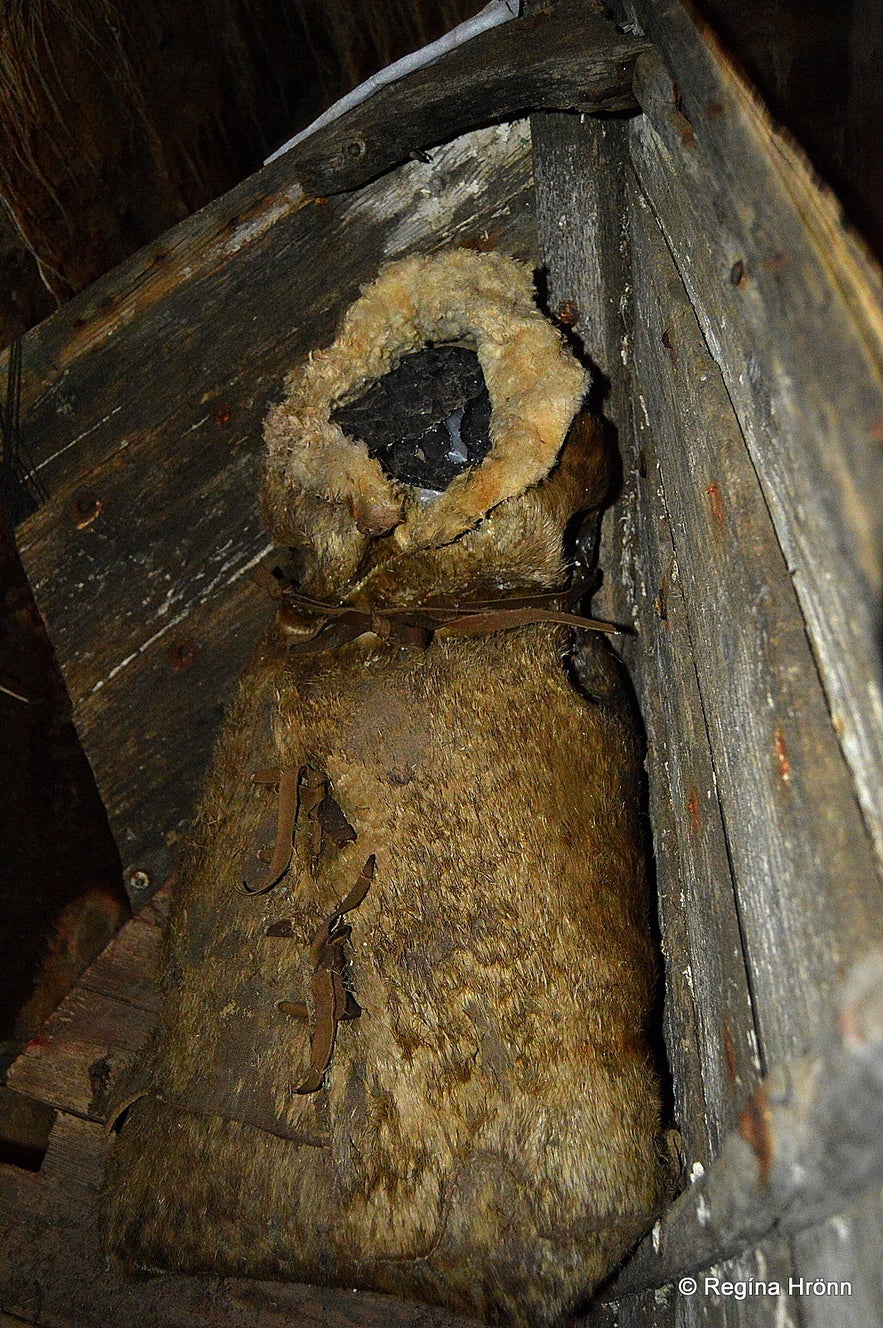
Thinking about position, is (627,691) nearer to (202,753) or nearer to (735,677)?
(735,677)

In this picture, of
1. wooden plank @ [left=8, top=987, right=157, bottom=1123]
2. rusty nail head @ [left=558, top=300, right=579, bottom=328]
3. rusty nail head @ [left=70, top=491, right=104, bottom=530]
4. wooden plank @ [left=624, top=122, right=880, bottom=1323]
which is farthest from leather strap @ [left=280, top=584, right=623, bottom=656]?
wooden plank @ [left=8, top=987, right=157, bottom=1123]

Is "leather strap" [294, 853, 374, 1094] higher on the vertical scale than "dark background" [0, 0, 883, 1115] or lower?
lower

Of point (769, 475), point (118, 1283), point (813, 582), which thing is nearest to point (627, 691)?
point (769, 475)

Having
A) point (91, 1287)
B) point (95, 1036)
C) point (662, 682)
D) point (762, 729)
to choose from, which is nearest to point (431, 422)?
point (662, 682)

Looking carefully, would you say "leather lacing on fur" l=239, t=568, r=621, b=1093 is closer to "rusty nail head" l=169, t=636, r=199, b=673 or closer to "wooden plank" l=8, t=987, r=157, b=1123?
"rusty nail head" l=169, t=636, r=199, b=673

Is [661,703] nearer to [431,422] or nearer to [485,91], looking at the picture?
[431,422]

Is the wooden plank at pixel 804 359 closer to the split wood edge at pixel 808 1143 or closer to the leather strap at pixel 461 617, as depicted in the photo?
the split wood edge at pixel 808 1143
